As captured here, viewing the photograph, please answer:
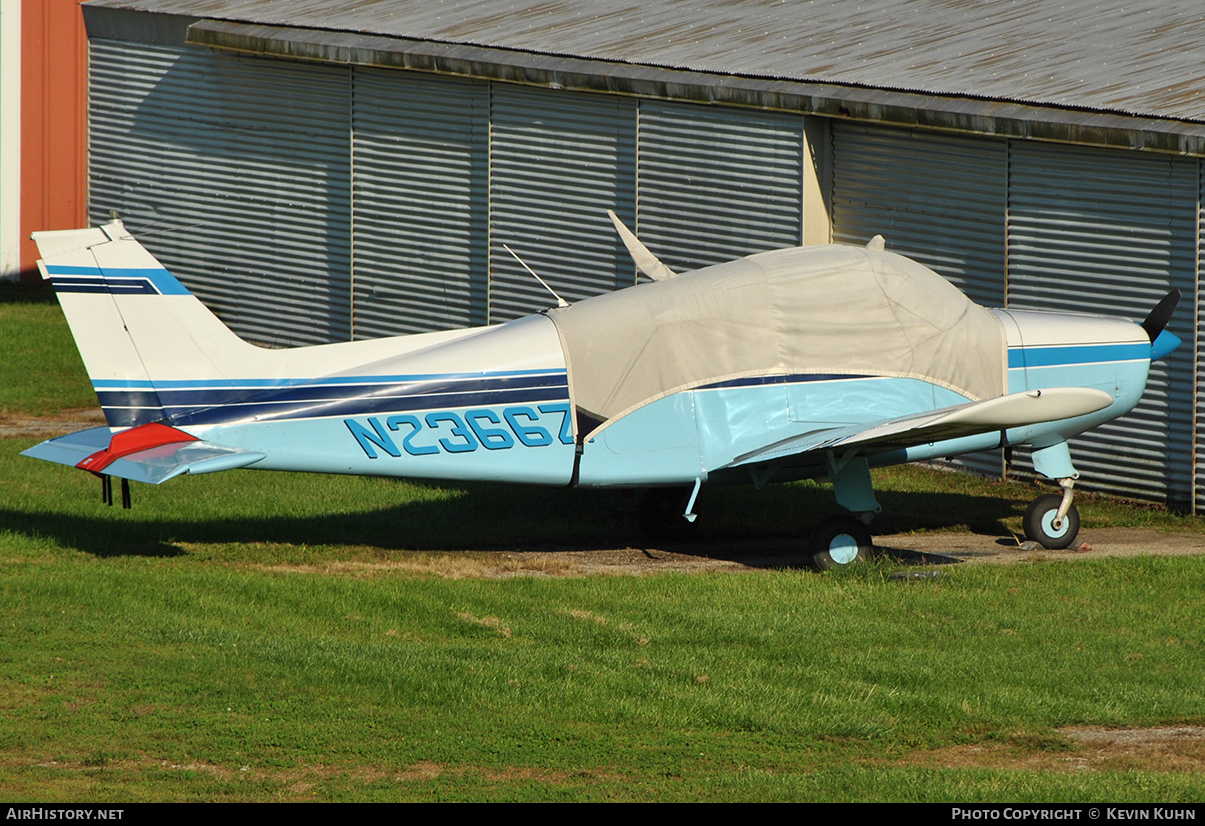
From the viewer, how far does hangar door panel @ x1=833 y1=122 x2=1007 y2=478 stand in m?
15.9

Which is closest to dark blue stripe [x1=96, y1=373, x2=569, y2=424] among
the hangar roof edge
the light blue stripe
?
the light blue stripe

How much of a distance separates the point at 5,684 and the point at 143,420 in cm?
255

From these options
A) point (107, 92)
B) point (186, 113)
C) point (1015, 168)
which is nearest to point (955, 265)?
point (1015, 168)

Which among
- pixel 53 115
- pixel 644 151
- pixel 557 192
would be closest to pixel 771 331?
pixel 644 151

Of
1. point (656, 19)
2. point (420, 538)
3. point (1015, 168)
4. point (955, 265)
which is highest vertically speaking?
point (656, 19)

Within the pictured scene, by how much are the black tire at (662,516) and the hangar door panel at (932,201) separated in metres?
4.09

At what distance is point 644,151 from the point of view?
18344 mm

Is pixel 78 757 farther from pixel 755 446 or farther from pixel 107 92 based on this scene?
pixel 107 92

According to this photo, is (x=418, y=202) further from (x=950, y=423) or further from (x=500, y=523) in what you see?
(x=950, y=423)

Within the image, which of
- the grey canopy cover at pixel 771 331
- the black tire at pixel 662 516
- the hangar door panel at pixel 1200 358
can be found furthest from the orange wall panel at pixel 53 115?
the hangar door panel at pixel 1200 358

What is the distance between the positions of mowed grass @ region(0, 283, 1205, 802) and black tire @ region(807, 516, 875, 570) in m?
0.19

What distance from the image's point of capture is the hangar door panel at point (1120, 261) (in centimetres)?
1436

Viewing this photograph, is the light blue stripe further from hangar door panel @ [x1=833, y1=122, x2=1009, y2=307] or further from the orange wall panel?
the orange wall panel

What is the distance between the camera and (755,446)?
39.3 ft
